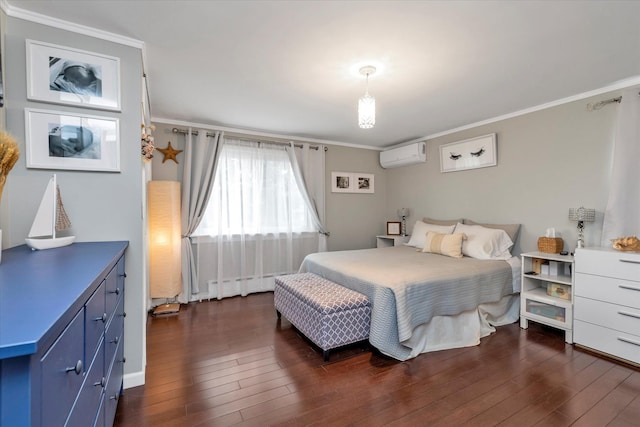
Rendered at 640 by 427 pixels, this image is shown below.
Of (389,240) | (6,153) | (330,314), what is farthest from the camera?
(389,240)

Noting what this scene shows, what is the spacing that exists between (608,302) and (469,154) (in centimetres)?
225

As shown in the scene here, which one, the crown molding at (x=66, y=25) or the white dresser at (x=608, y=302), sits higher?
the crown molding at (x=66, y=25)

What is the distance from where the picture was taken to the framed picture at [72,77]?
1692 millimetres

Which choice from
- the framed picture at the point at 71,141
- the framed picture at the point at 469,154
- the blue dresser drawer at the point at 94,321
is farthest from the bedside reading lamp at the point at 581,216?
the framed picture at the point at 71,141

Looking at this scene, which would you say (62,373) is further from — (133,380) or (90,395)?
(133,380)

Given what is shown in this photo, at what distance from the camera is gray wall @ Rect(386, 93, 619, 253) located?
112 inches

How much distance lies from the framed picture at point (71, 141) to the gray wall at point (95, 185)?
0.04m

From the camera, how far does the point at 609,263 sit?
2393 mm

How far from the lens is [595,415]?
5.60ft

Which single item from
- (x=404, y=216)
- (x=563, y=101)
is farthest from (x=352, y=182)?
(x=563, y=101)

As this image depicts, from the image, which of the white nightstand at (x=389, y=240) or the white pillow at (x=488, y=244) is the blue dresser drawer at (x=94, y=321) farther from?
the white nightstand at (x=389, y=240)

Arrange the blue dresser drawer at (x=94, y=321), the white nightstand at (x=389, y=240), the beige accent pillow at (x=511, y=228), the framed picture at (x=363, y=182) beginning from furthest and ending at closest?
the framed picture at (x=363, y=182), the white nightstand at (x=389, y=240), the beige accent pillow at (x=511, y=228), the blue dresser drawer at (x=94, y=321)

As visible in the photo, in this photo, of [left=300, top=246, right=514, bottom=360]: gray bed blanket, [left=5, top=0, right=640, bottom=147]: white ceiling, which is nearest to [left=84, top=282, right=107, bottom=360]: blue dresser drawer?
[left=5, top=0, right=640, bottom=147]: white ceiling

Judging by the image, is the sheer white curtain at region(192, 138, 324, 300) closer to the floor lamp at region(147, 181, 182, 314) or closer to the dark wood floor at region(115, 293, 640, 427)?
the floor lamp at region(147, 181, 182, 314)
